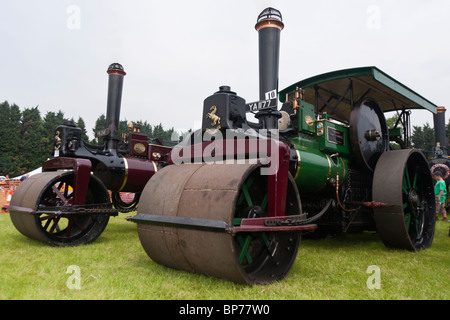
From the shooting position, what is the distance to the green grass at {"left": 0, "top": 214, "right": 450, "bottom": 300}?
2166 mm

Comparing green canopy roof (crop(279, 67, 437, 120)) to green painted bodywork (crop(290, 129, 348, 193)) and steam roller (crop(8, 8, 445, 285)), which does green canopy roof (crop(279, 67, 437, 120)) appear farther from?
green painted bodywork (crop(290, 129, 348, 193))

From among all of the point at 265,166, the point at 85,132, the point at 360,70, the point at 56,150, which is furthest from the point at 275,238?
the point at 85,132

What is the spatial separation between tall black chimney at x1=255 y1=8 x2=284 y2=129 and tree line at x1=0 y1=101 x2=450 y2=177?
29897 mm

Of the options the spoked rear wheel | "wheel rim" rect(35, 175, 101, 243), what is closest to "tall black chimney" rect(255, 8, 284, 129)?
the spoked rear wheel

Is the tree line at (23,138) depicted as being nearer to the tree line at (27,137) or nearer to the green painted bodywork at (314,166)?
the tree line at (27,137)

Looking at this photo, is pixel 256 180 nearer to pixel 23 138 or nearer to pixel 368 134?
pixel 368 134

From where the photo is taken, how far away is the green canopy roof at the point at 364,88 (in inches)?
169

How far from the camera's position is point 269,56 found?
3.46 m

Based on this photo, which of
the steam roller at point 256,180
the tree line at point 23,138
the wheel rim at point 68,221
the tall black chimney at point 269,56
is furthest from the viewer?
the tree line at point 23,138

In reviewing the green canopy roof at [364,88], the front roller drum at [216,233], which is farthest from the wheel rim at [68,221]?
the green canopy roof at [364,88]

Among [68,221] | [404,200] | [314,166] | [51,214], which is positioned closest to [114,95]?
[68,221]

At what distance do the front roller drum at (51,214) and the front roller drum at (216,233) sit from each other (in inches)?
71.1

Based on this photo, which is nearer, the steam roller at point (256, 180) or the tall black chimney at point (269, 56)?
the steam roller at point (256, 180)

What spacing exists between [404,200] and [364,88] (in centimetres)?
168
